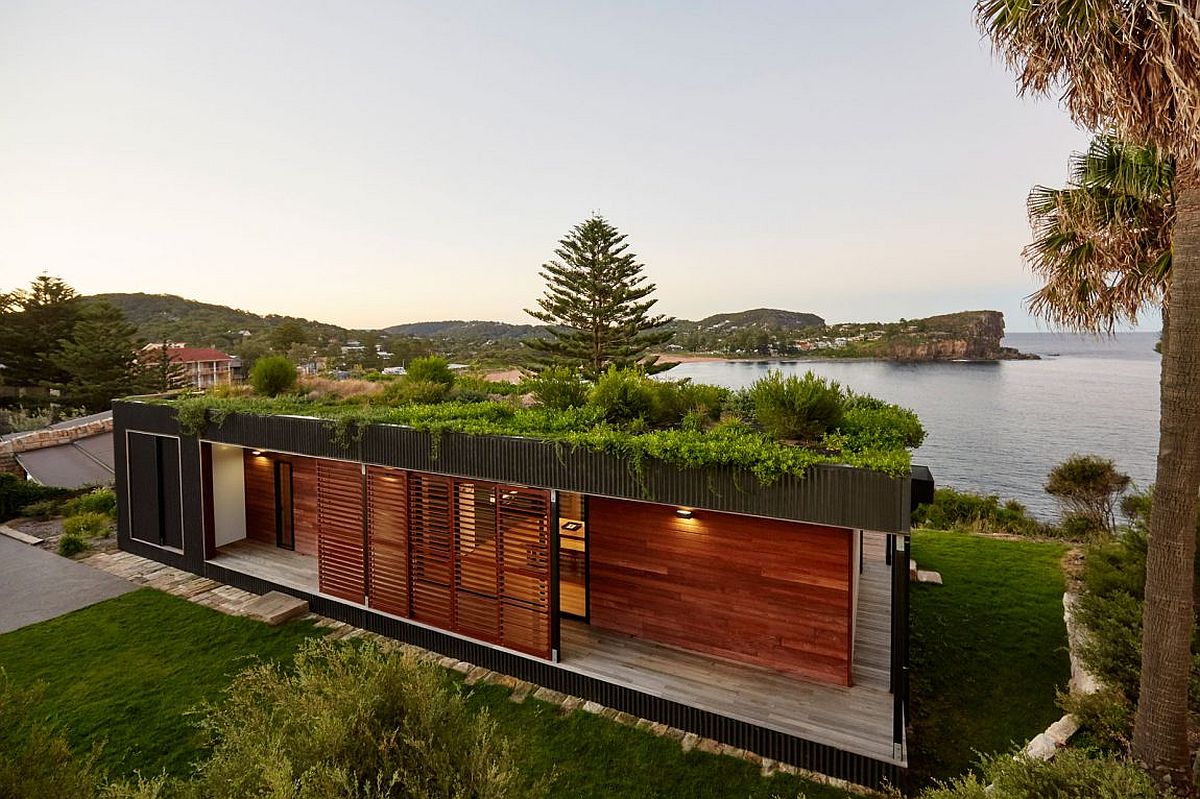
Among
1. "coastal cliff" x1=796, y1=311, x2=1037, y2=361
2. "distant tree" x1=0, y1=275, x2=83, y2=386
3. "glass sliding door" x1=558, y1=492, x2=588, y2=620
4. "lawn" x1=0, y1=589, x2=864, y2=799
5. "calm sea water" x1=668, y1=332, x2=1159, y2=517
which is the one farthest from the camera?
"coastal cliff" x1=796, y1=311, x2=1037, y2=361

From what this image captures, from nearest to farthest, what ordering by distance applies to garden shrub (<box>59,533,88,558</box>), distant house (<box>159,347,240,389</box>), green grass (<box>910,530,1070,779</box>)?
1. green grass (<box>910,530,1070,779</box>)
2. garden shrub (<box>59,533,88,558</box>)
3. distant house (<box>159,347,240,389</box>)

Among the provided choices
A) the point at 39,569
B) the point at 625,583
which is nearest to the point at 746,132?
the point at 625,583

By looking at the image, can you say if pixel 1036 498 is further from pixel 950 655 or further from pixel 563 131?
pixel 563 131

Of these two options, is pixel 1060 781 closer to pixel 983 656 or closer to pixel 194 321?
pixel 983 656

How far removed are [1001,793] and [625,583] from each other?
3.38 m

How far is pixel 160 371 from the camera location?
2617 centimetres

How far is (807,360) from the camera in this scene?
3003 centimetres

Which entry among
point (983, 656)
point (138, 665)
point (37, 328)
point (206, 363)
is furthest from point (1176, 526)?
point (206, 363)

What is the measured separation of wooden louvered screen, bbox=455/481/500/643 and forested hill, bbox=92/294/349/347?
42.4 meters

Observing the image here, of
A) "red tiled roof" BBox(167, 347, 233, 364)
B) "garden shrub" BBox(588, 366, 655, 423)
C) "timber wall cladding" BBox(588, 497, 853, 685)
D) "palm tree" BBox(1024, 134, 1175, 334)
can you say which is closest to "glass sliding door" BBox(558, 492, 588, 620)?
"timber wall cladding" BBox(588, 497, 853, 685)

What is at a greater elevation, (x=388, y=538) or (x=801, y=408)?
(x=801, y=408)

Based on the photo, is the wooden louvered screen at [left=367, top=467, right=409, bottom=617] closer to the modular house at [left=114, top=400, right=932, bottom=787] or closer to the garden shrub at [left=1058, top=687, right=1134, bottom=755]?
the modular house at [left=114, top=400, right=932, bottom=787]

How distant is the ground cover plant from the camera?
4.01m

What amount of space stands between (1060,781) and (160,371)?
34.1m
